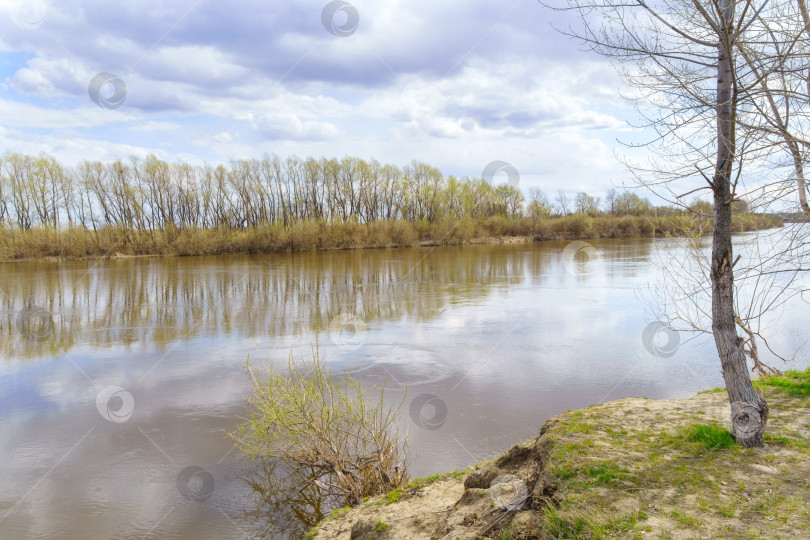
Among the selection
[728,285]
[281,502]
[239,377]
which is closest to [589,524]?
[728,285]

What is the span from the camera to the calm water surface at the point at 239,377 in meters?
6.59

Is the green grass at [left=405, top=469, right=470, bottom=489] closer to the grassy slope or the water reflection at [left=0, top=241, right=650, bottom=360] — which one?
the grassy slope

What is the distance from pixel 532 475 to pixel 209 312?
1674 cm

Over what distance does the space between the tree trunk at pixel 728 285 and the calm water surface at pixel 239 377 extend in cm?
338

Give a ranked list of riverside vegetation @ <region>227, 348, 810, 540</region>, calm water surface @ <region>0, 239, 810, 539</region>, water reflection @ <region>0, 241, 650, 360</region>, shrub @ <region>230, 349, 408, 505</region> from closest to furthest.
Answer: riverside vegetation @ <region>227, 348, 810, 540</region>, shrub @ <region>230, 349, 408, 505</region>, calm water surface @ <region>0, 239, 810, 539</region>, water reflection @ <region>0, 241, 650, 360</region>

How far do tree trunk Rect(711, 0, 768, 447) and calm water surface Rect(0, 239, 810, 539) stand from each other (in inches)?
133

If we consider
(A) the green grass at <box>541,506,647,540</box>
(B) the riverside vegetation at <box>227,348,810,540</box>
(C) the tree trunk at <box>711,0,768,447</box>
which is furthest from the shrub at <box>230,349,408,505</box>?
(C) the tree trunk at <box>711,0,768,447</box>

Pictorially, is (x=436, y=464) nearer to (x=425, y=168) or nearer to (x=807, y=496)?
(x=807, y=496)

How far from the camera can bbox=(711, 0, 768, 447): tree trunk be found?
482 centimetres

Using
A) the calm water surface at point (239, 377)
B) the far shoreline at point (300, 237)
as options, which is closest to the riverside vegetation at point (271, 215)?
the far shoreline at point (300, 237)

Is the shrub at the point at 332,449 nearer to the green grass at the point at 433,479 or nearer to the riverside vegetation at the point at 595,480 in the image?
the riverside vegetation at the point at 595,480

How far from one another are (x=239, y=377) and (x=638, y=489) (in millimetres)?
8907

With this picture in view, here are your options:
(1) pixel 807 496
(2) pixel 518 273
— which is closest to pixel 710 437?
(1) pixel 807 496

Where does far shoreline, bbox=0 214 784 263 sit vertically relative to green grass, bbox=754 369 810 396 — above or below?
above
